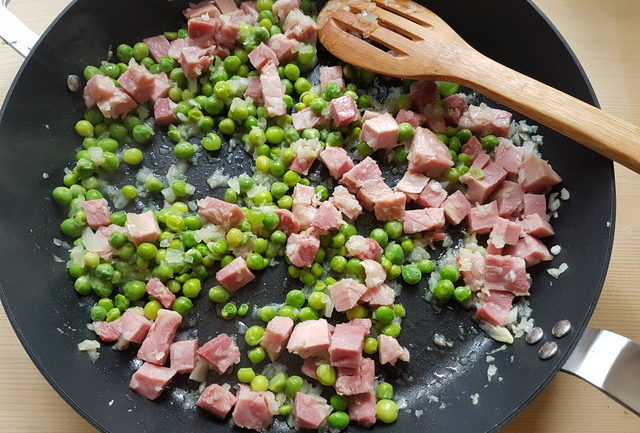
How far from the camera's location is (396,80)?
3.48 m

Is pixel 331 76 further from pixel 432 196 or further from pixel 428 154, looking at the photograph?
pixel 432 196

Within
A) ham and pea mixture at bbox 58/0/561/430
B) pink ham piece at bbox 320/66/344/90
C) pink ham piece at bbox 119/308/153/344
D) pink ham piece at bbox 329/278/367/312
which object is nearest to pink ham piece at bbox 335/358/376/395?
ham and pea mixture at bbox 58/0/561/430

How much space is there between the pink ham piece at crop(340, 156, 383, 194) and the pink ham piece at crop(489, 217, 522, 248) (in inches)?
25.4

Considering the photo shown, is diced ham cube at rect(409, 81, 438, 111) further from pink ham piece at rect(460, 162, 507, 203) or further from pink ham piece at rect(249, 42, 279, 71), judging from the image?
pink ham piece at rect(249, 42, 279, 71)

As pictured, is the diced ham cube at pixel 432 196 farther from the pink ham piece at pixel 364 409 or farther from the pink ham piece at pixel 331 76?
the pink ham piece at pixel 364 409

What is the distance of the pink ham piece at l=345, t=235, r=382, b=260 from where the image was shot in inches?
119

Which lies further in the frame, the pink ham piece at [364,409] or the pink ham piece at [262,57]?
the pink ham piece at [262,57]

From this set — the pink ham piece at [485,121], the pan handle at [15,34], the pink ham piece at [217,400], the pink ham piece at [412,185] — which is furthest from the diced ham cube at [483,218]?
the pan handle at [15,34]

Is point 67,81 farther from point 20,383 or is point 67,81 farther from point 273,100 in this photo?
point 20,383

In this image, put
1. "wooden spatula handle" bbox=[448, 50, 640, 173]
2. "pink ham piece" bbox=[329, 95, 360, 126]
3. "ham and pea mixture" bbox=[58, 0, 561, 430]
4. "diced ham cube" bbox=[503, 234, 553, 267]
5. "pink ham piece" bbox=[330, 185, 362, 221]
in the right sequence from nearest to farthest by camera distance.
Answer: "wooden spatula handle" bbox=[448, 50, 640, 173], "ham and pea mixture" bbox=[58, 0, 561, 430], "diced ham cube" bbox=[503, 234, 553, 267], "pink ham piece" bbox=[330, 185, 362, 221], "pink ham piece" bbox=[329, 95, 360, 126]

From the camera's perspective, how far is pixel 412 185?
3182mm

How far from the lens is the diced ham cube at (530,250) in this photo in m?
3.00

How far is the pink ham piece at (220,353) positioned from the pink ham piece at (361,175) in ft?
3.20

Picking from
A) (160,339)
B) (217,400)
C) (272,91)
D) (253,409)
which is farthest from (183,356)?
(272,91)
